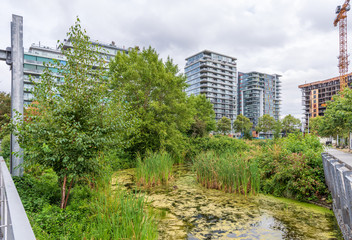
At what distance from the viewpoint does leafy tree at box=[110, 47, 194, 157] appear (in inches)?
455

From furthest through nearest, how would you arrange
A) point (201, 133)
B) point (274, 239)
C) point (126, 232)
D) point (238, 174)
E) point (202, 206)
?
point (201, 133), point (238, 174), point (202, 206), point (274, 239), point (126, 232)

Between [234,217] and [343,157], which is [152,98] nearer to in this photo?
[234,217]

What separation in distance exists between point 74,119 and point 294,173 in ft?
20.0

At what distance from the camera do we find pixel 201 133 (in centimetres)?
1941

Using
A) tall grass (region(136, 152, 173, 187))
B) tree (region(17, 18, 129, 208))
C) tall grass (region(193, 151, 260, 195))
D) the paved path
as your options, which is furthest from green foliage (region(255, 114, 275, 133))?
tree (region(17, 18, 129, 208))

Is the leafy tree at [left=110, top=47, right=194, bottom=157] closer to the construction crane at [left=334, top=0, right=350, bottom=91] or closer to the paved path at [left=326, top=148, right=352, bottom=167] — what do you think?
the paved path at [left=326, top=148, right=352, bottom=167]

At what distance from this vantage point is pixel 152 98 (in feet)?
40.6

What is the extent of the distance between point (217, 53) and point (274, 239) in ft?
272

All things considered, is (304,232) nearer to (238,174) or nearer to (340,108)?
(238,174)

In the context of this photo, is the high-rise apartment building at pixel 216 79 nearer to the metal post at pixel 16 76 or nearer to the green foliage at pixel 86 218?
the metal post at pixel 16 76

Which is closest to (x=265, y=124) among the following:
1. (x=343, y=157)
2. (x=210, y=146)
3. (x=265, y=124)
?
(x=265, y=124)

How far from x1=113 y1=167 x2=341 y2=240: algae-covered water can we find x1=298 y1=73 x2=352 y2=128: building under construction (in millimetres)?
91422

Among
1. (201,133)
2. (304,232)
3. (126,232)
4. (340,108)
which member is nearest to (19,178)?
(126,232)

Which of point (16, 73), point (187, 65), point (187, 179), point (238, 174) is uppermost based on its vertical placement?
point (187, 65)
